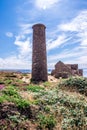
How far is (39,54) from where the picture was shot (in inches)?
935

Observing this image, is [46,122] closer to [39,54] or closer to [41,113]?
[41,113]

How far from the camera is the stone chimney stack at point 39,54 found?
2378 centimetres

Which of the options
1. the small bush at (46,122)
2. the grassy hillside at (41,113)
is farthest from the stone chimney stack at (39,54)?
the small bush at (46,122)

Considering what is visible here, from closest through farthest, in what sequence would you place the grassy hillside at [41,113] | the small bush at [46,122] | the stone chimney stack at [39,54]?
the grassy hillside at [41,113] < the small bush at [46,122] < the stone chimney stack at [39,54]

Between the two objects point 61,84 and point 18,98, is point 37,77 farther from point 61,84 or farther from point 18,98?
point 18,98

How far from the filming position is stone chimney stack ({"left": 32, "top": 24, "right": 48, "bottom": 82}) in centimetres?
2378

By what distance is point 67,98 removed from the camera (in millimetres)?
13164

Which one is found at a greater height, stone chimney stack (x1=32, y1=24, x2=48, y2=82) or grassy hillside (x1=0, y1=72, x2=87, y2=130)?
stone chimney stack (x1=32, y1=24, x2=48, y2=82)

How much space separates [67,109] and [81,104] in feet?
3.65

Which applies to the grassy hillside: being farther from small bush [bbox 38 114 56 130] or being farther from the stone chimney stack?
the stone chimney stack

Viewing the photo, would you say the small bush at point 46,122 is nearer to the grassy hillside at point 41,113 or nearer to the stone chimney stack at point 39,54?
the grassy hillside at point 41,113

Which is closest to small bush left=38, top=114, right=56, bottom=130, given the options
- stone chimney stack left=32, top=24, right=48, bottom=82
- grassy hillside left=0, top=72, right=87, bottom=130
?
grassy hillside left=0, top=72, right=87, bottom=130

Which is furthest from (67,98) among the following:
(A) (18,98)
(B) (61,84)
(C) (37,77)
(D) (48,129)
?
(C) (37,77)

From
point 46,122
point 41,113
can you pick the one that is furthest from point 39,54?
point 46,122
